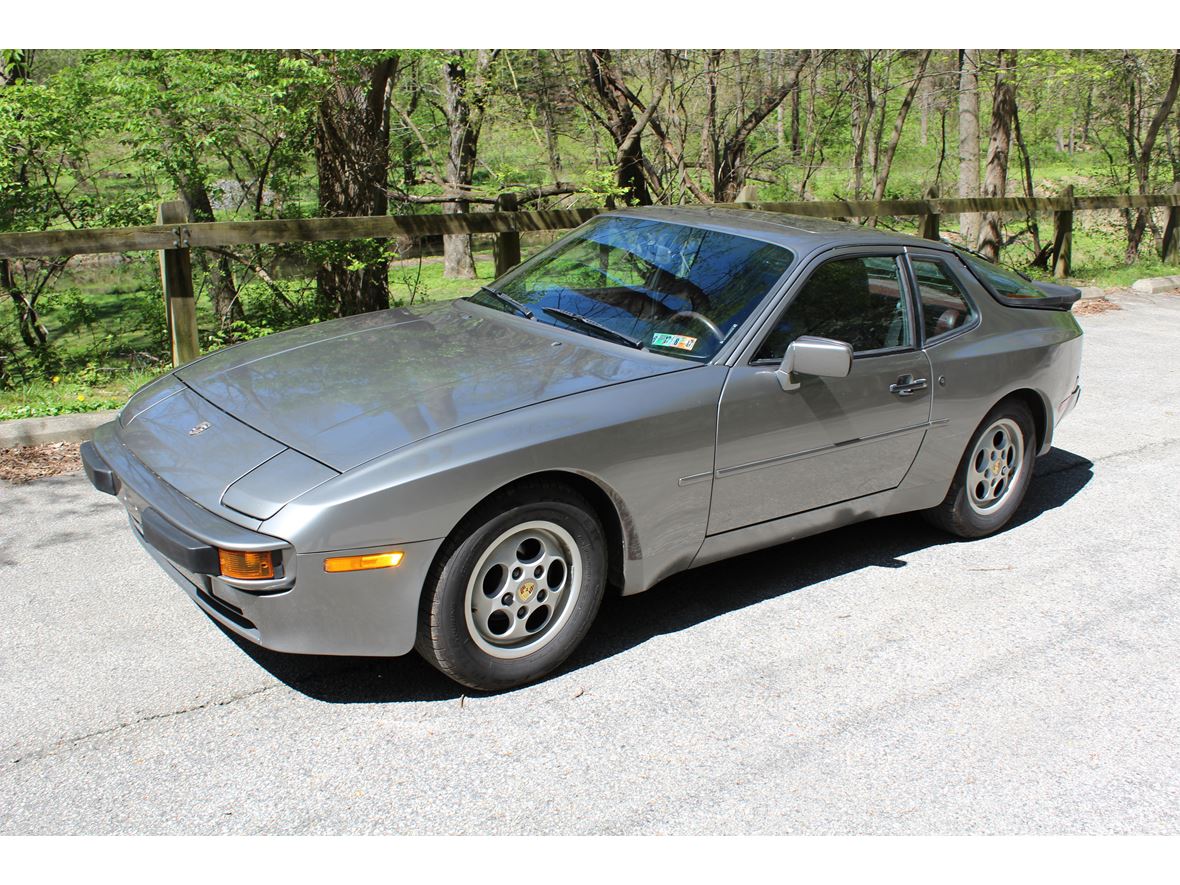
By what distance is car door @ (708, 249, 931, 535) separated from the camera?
4.09 metres

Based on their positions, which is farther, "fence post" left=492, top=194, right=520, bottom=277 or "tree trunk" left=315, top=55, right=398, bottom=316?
"tree trunk" left=315, top=55, right=398, bottom=316

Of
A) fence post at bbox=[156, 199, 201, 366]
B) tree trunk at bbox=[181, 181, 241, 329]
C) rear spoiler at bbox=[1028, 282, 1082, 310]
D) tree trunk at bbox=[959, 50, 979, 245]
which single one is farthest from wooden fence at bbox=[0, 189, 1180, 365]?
tree trunk at bbox=[959, 50, 979, 245]

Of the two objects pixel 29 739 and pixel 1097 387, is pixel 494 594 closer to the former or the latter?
pixel 29 739

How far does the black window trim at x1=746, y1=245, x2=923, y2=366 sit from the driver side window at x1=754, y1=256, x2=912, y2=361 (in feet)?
0.04

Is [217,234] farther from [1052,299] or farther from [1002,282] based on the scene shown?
[1052,299]

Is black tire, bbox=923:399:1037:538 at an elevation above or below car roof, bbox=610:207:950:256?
below

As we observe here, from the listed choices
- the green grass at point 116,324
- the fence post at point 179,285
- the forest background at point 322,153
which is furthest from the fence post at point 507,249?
the fence post at point 179,285

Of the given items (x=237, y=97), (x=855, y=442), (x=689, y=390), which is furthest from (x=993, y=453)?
(x=237, y=97)

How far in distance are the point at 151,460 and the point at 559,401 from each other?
1429mm

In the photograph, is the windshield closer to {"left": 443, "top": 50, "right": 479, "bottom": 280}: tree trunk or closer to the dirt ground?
the dirt ground

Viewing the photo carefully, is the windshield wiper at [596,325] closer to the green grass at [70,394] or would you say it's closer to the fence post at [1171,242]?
the green grass at [70,394]

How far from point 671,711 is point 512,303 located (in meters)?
2.07

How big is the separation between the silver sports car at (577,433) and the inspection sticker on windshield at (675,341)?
12 millimetres

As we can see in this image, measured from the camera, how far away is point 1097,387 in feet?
27.7
